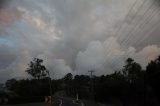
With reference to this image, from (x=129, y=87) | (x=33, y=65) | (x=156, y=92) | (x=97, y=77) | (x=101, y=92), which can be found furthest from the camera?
(x=33, y=65)

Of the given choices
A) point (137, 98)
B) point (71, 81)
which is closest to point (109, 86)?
point (137, 98)

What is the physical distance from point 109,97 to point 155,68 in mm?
27592

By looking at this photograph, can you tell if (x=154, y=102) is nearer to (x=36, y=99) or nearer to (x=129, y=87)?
(x=129, y=87)

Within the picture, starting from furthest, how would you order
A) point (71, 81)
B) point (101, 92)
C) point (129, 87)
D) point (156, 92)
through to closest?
point (71, 81), point (101, 92), point (129, 87), point (156, 92)

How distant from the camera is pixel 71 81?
649 feet

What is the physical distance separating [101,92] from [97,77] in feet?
173

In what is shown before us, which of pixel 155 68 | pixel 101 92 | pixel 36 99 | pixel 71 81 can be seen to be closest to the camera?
pixel 155 68

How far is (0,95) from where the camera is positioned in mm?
114875

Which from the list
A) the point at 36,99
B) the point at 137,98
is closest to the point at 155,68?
the point at 137,98

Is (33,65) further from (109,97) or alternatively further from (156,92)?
(156,92)

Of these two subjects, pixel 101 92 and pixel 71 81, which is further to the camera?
pixel 71 81

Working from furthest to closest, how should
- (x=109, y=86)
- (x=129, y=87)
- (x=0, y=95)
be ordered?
(x=0, y=95) < (x=109, y=86) < (x=129, y=87)

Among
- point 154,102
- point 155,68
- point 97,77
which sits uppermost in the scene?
point 97,77

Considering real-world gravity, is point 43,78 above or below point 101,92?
above
